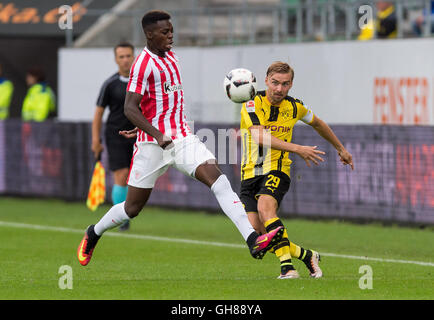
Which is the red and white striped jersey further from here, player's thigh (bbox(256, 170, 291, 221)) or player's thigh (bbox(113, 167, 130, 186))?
player's thigh (bbox(113, 167, 130, 186))

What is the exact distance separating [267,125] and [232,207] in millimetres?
842

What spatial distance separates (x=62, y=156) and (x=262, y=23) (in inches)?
205

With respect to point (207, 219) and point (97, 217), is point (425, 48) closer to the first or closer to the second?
point (207, 219)

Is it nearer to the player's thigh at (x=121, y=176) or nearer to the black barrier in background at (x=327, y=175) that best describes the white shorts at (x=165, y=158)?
the player's thigh at (x=121, y=176)

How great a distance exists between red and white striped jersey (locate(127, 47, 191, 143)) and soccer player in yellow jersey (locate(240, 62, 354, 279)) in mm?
558

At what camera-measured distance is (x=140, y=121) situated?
8539 millimetres

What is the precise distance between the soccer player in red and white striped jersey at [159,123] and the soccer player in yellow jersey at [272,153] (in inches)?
15.3

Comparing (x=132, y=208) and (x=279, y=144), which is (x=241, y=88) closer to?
(x=279, y=144)

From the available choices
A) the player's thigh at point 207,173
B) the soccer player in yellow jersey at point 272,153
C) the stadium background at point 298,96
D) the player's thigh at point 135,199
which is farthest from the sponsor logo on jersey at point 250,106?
the stadium background at point 298,96

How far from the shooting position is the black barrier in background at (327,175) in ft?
44.0

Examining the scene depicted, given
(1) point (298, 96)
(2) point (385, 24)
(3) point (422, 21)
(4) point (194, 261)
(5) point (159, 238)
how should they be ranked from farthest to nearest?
(1) point (298, 96)
(2) point (385, 24)
(3) point (422, 21)
(5) point (159, 238)
(4) point (194, 261)

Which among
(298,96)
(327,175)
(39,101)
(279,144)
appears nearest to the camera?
(279,144)

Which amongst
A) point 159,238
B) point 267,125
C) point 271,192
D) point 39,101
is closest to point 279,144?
point 267,125
